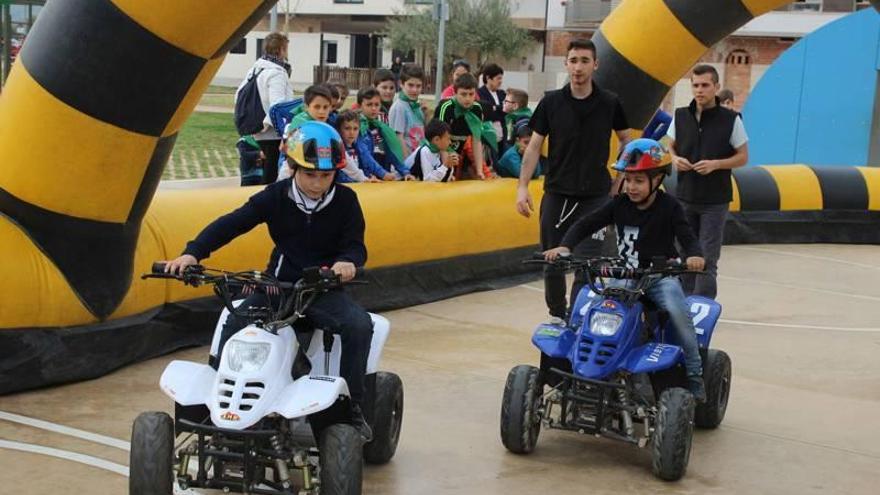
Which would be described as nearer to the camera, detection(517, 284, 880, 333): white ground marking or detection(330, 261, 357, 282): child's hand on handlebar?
detection(330, 261, 357, 282): child's hand on handlebar

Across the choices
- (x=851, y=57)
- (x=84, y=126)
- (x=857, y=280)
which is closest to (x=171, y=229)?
(x=84, y=126)

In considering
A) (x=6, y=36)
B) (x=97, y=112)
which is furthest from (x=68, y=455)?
(x=6, y=36)

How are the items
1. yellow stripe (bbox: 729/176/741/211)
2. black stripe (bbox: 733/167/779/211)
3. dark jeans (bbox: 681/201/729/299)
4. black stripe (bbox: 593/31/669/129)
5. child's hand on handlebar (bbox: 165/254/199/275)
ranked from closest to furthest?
child's hand on handlebar (bbox: 165/254/199/275)
dark jeans (bbox: 681/201/729/299)
black stripe (bbox: 593/31/669/129)
yellow stripe (bbox: 729/176/741/211)
black stripe (bbox: 733/167/779/211)

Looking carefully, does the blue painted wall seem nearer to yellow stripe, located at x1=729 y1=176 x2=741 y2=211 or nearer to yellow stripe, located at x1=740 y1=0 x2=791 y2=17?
yellow stripe, located at x1=729 y1=176 x2=741 y2=211

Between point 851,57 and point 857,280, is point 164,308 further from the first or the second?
point 851,57

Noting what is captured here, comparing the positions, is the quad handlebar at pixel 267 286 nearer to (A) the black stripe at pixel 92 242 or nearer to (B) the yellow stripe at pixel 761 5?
(A) the black stripe at pixel 92 242

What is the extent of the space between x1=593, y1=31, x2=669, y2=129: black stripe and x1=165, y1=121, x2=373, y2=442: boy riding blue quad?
5644 mm

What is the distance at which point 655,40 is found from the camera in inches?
423

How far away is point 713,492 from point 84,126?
366 cm

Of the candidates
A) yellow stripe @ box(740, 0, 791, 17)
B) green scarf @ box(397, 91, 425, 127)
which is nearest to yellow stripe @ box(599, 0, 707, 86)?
yellow stripe @ box(740, 0, 791, 17)

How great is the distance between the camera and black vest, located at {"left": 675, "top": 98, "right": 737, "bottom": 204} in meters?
8.89

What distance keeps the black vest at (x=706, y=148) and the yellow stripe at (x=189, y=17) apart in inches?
143

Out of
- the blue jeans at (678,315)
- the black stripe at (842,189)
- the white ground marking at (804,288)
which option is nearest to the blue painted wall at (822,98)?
the black stripe at (842,189)

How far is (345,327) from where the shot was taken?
216 inches
